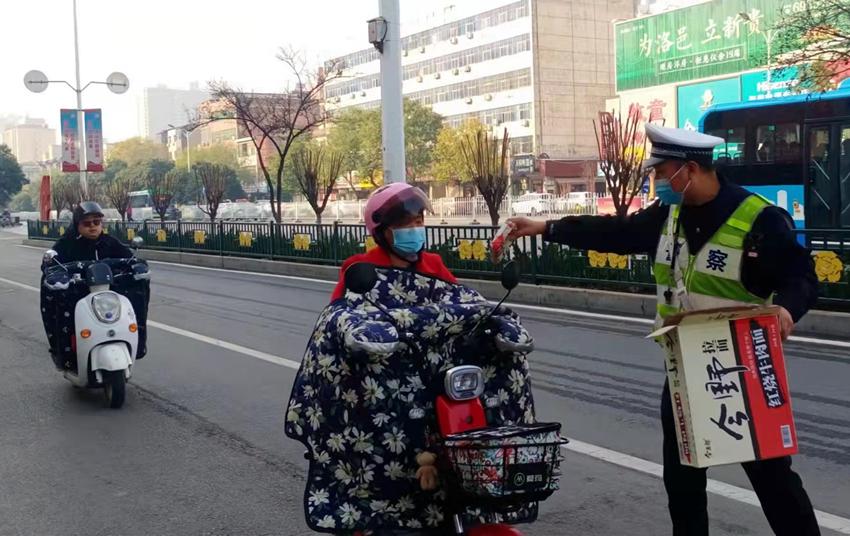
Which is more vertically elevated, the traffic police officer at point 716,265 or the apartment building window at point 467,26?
the apartment building window at point 467,26

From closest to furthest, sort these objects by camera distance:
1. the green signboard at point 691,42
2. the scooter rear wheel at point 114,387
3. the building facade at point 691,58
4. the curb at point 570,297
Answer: the scooter rear wheel at point 114,387, the curb at point 570,297, the building facade at point 691,58, the green signboard at point 691,42

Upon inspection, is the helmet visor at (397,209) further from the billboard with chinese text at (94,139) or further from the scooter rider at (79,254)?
the billboard with chinese text at (94,139)

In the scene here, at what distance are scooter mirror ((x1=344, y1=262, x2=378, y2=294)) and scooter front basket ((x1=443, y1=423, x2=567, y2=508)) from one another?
1.86 feet

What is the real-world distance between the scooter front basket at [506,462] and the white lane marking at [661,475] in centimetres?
223

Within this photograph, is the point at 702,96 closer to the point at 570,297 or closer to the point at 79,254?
the point at 570,297

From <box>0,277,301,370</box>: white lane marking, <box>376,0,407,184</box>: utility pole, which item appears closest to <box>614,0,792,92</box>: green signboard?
<box>376,0,407,184</box>: utility pole

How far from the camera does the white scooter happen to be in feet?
24.3

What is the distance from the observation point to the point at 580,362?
905cm

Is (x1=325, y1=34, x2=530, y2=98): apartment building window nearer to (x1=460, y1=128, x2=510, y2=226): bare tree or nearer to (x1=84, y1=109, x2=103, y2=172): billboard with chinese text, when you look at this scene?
(x1=84, y1=109, x2=103, y2=172): billboard with chinese text

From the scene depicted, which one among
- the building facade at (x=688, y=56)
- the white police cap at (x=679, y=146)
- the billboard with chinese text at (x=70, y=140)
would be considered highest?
the building facade at (x=688, y=56)

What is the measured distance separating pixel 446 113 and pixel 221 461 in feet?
269

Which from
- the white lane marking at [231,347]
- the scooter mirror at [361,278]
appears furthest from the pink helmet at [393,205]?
the white lane marking at [231,347]

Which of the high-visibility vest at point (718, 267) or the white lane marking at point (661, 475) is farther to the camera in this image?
the white lane marking at point (661, 475)

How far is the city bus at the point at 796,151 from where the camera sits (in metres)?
18.5
